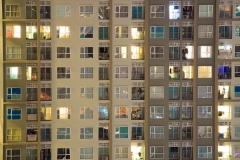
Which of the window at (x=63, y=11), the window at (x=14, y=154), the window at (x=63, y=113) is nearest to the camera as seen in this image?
the window at (x=14, y=154)

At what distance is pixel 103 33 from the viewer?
57.8 ft

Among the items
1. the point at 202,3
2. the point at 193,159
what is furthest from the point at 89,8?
the point at 193,159

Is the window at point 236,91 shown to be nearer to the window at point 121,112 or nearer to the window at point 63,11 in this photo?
the window at point 121,112

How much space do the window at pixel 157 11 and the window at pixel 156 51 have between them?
1.49 meters

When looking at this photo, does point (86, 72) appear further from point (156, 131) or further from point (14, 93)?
point (156, 131)

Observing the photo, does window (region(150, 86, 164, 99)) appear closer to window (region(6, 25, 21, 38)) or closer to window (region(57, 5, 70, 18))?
window (region(57, 5, 70, 18))

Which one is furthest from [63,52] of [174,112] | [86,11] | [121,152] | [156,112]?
[174,112]

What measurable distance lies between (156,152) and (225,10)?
7.41 meters

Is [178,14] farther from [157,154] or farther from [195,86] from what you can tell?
[157,154]

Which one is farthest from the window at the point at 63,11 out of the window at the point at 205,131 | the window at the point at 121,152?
the window at the point at 205,131

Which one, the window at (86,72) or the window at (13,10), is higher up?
the window at (13,10)

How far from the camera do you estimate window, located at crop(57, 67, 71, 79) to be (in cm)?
1759

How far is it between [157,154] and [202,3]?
7.37 metres

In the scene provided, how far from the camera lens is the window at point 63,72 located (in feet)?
57.7
